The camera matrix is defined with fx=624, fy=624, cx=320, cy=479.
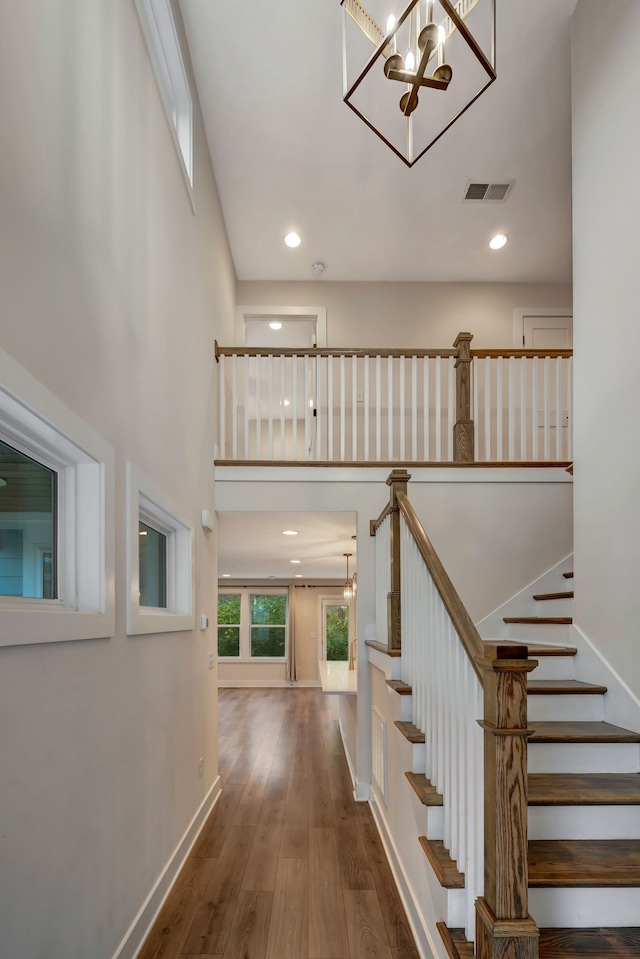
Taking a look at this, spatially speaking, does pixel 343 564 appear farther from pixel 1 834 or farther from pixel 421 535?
pixel 1 834

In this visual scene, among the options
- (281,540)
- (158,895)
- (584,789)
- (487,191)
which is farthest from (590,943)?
(487,191)

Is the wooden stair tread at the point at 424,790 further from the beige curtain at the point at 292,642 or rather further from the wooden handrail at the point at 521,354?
the beige curtain at the point at 292,642

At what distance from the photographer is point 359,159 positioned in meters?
5.00

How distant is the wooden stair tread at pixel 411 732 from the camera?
2.65m

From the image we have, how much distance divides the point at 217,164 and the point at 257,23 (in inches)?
52.5

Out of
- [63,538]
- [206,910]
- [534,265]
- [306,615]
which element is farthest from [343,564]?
[63,538]

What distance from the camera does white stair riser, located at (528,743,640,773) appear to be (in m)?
2.63

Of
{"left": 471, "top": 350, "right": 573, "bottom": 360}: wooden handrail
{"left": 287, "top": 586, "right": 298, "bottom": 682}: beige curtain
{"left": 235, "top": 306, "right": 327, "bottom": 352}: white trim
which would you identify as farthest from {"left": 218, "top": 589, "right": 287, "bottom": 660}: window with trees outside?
{"left": 471, "top": 350, "right": 573, "bottom": 360}: wooden handrail

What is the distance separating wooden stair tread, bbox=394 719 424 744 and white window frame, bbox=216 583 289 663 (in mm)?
10739

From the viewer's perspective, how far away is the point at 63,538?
6.82 feet

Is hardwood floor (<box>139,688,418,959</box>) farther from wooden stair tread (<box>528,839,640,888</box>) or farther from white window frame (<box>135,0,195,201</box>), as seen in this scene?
white window frame (<box>135,0,195,201</box>)

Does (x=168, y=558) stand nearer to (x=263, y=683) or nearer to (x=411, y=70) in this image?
(x=411, y=70)

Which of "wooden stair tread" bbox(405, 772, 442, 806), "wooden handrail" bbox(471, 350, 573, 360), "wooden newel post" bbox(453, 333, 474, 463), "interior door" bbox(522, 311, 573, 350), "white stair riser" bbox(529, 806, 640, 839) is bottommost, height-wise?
"white stair riser" bbox(529, 806, 640, 839)

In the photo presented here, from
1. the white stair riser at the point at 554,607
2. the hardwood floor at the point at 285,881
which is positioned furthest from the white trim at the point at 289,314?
the hardwood floor at the point at 285,881
